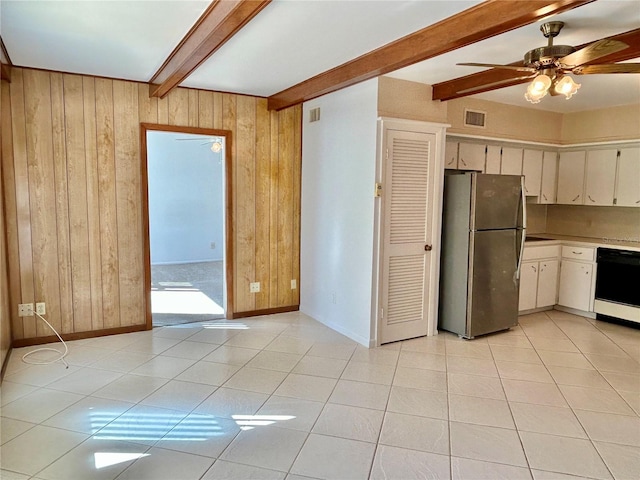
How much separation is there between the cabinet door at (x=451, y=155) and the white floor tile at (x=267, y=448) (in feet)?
10.4

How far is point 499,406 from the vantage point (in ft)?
9.12

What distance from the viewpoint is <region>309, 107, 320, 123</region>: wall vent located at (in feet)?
14.8

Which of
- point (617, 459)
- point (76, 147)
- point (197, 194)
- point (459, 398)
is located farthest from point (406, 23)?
point (197, 194)

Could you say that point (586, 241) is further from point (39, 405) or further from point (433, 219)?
point (39, 405)

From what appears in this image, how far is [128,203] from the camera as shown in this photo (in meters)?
4.05

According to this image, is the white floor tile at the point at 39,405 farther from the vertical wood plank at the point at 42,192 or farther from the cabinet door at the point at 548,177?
the cabinet door at the point at 548,177

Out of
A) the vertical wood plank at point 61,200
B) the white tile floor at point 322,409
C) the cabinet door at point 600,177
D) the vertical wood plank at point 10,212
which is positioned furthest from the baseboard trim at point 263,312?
the cabinet door at point 600,177

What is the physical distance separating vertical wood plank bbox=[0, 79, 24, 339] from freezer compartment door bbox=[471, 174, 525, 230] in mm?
4053

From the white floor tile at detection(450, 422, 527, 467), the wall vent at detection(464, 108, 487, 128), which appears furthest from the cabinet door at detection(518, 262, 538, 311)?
the white floor tile at detection(450, 422, 527, 467)

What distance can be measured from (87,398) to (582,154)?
571cm

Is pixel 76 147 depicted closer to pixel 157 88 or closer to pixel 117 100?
pixel 117 100

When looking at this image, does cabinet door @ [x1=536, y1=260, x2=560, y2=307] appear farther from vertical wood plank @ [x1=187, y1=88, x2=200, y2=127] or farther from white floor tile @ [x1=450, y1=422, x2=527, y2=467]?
vertical wood plank @ [x1=187, y1=88, x2=200, y2=127]

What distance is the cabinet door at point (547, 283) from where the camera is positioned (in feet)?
16.2

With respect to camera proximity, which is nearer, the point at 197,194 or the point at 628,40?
the point at 628,40
